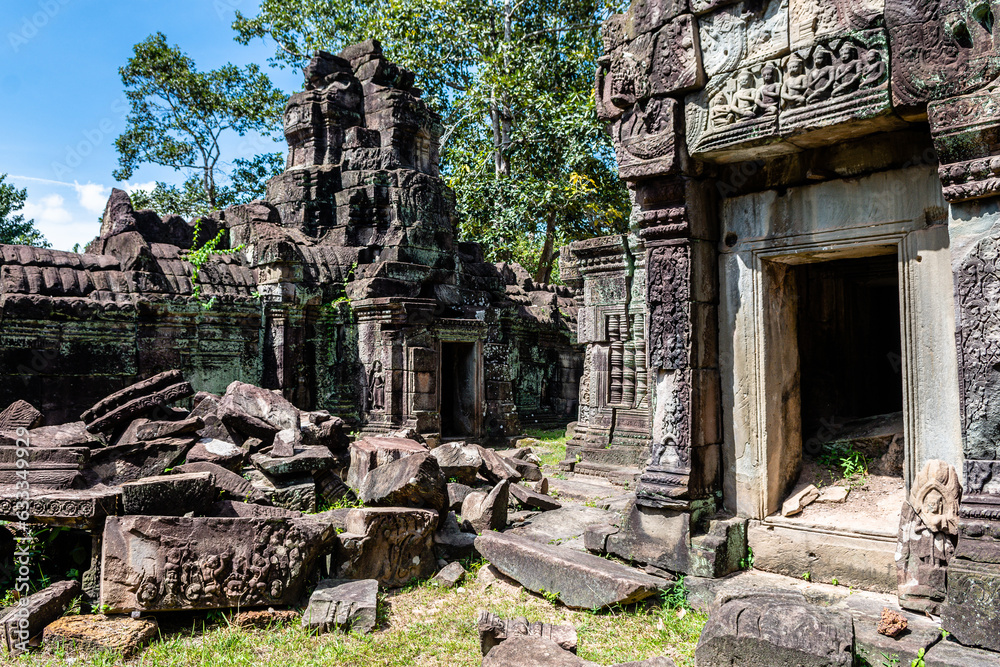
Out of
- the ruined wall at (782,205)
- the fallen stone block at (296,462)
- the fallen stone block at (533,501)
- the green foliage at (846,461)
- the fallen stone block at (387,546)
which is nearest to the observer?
the ruined wall at (782,205)

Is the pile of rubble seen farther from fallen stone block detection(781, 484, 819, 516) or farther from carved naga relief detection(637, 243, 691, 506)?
fallen stone block detection(781, 484, 819, 516)

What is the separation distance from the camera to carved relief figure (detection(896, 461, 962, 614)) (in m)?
3.70

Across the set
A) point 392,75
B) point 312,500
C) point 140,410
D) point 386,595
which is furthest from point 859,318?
point 392,75

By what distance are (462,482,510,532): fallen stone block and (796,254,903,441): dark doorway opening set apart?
2514 mm

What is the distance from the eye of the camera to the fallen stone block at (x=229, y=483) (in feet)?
17.6

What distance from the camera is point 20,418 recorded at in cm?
584

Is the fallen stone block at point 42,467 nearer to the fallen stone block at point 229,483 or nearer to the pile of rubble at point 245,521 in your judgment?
the pile of rubble at point 245,521

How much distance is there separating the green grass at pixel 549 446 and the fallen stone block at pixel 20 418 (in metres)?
6.52

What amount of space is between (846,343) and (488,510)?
11.0 feet

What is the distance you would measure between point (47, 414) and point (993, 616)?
396 inches

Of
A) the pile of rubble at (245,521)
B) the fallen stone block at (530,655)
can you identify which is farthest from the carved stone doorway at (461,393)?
the fallen stone block at (530,655)

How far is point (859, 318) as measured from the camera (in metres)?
6.11

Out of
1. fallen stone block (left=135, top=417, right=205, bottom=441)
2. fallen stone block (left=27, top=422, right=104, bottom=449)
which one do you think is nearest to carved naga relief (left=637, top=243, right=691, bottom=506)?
fallen stone block (left=135, top=417, right=205, bottom=441)

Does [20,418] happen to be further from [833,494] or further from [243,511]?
[833,494]
